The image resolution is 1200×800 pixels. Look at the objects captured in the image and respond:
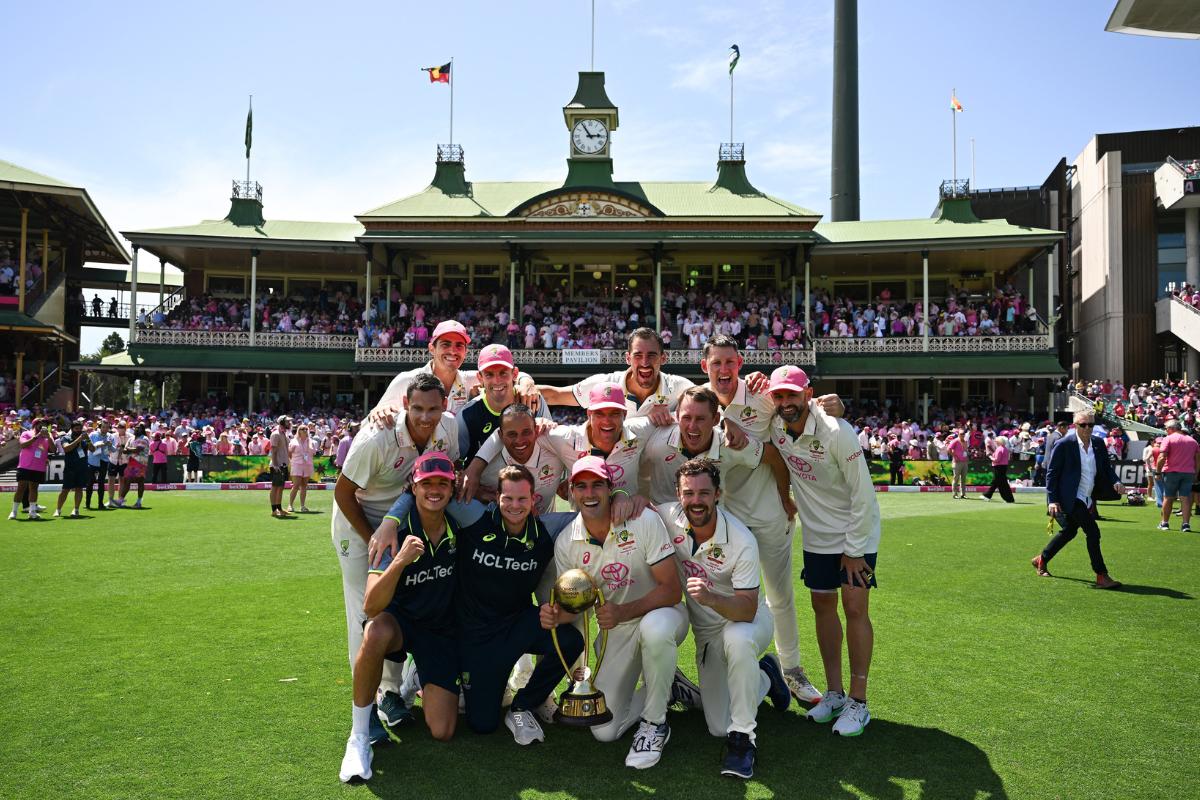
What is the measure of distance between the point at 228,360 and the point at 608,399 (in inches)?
1273

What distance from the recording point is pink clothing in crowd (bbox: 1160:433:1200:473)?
46.2ft

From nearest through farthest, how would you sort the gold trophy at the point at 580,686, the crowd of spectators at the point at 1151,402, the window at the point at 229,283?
the gold trophy at the point at 580,686, the crowd of spectators at the point at 1151,402, the window at the point at 229,283

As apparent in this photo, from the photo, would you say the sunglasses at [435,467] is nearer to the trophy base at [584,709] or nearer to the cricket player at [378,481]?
the cricket player at [378,481]

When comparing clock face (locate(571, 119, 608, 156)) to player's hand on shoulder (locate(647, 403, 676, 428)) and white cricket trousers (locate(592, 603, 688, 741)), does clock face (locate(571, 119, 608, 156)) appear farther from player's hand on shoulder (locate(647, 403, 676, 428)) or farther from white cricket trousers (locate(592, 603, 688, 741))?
white cricket trousers (locate(592, 603, 688, 741))

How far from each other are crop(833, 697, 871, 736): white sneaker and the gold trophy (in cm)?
137

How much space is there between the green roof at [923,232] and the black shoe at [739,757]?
30.9m

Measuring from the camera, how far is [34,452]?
14.9m

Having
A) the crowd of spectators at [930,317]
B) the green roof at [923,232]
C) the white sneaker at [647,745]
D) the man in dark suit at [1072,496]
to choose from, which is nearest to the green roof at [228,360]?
the crowd of spectators at [930,317]

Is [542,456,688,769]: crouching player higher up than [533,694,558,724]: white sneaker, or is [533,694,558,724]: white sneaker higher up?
[542,456,688,769]: crouching player

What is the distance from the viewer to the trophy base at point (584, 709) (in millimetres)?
4641

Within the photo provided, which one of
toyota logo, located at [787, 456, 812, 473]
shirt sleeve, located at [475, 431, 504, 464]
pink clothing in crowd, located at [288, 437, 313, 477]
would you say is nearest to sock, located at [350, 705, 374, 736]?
shirt sleeve, located at [475, 431, 504, 464]

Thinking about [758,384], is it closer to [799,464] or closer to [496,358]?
[799,464]

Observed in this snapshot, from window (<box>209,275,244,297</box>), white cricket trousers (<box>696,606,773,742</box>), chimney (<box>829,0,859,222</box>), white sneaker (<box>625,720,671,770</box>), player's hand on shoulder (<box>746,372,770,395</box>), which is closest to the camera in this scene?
white sneaker (<box>625,720,671,770</box>)

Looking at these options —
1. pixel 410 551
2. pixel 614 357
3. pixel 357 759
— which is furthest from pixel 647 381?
pixel 614 357
